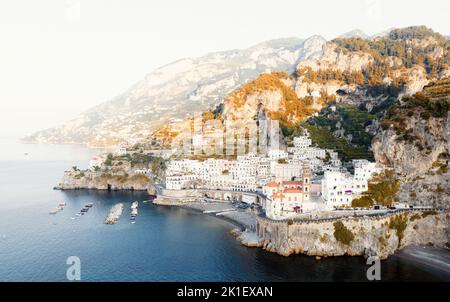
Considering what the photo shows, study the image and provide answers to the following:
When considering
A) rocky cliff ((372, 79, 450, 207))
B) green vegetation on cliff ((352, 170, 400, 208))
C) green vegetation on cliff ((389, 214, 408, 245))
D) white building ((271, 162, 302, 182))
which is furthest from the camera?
white building ((271, 162, 302, 182))

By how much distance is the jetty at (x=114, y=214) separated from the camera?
57.0m

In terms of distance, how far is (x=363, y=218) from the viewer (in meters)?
43.1

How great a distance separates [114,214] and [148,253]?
1810 cm

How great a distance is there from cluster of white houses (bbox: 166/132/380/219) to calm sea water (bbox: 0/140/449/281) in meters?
8.54

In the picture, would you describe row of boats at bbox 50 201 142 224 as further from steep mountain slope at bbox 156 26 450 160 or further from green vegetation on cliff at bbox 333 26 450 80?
green vegetation on cliff at bbox 333 26 450 80

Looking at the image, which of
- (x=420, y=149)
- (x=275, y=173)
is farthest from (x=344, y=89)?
(x=420, y=149)

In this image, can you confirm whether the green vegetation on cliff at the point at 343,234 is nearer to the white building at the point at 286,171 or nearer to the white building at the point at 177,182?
the white building at the point at 286,171

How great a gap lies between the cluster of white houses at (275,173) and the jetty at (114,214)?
10884 mm

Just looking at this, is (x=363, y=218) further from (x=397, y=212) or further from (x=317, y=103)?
(x=317, y=103)

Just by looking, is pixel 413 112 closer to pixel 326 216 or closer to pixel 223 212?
pixel 326 216

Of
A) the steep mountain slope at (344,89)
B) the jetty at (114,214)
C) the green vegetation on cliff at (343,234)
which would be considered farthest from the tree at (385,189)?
the jetty at (114,214)

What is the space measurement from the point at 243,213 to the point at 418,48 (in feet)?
261

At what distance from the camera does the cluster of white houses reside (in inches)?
1932

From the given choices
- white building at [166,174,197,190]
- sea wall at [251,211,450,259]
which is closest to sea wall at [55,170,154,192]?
white building at [166,174,197,190]
